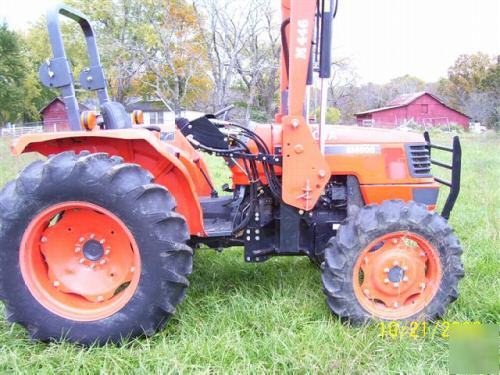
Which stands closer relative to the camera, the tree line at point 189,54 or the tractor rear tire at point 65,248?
the tractor rear tire at point 65,248

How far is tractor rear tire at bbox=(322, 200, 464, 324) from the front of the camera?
2678mm

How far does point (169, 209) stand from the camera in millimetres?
2510

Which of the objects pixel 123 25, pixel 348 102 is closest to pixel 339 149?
pixel 123 25

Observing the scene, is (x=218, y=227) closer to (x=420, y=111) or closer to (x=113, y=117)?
(x=113, y=117)

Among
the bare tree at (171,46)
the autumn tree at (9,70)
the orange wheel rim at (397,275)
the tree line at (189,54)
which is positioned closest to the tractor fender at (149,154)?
the orange wheel rim at (397,275)

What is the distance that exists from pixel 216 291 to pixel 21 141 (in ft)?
5.41

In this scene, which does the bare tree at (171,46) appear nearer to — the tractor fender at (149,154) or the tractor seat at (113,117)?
the tractor seat at (113,117)

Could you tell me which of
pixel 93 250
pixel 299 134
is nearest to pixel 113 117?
pixel 93 250

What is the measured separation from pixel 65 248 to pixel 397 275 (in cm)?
209

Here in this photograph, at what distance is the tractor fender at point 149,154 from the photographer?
2.71 meters

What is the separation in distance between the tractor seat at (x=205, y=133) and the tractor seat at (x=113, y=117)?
1.90 feet

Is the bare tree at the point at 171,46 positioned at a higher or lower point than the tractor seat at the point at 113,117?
higher

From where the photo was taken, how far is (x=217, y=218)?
3.30 m
